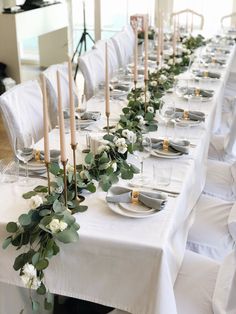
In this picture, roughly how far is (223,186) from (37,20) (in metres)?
4.05

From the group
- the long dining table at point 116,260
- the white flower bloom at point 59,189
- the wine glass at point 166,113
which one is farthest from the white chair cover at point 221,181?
the white flower bloom at point 59,189

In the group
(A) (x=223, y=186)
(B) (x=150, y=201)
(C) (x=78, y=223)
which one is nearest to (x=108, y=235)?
(C) (x=78, y=223)

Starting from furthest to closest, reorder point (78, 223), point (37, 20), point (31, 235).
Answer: point (37, 20) → point (78, 223) → point (31, 235)

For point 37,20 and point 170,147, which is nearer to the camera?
point 170,147

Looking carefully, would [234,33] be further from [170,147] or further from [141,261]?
[141,261]

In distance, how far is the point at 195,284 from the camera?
166 centimetres

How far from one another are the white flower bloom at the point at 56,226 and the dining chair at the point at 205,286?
1.32ft

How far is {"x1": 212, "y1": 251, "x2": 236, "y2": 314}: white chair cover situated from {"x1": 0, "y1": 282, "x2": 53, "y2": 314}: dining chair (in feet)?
2.22

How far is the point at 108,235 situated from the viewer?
4.72 ft

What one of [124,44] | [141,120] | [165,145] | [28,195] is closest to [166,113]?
[141,120]

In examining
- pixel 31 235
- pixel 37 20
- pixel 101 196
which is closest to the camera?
pixel 31 235

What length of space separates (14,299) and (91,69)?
2.17 m

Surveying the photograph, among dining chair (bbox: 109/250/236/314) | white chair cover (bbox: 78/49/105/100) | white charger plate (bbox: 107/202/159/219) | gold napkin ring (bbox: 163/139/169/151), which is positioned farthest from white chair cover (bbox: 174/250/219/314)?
white chair cover (bbox: 78/49/105/100)

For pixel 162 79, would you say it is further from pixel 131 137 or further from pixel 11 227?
pixel 11 227
